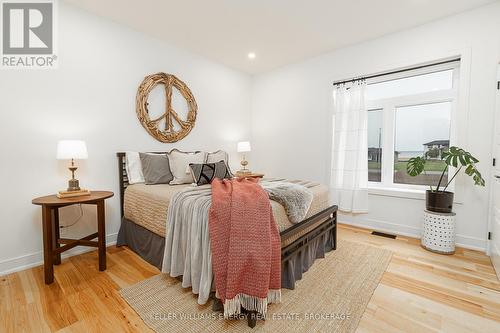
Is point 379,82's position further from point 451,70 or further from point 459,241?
point 459,241

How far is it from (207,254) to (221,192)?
439mm

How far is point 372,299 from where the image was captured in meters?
1.68

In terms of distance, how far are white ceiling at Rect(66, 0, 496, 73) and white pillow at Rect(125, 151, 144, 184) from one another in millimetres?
1594

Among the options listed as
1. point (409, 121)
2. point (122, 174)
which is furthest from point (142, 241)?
point (409, 121)

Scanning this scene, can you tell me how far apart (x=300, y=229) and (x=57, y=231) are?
7.51 feet

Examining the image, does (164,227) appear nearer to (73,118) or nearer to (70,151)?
(70,151)

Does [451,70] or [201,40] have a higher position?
[201,40]

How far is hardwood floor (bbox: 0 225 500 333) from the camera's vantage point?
1.42 meters

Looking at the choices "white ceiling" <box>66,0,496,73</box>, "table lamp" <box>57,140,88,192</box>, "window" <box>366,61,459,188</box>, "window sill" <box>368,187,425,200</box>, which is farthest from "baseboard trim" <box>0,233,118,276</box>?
"window" <box>366,61,459,188</box>

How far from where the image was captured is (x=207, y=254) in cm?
149

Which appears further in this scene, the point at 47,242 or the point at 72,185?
the point at 72,185

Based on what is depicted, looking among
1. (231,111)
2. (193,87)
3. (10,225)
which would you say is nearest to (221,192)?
(10,225)

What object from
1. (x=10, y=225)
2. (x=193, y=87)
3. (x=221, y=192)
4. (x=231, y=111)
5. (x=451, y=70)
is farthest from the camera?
(x=231, y=111)

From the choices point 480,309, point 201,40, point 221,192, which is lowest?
point 480,309
